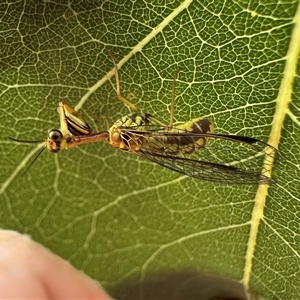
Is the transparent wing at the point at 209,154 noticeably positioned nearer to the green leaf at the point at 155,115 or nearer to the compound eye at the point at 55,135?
the green leaf at the point at 155,115

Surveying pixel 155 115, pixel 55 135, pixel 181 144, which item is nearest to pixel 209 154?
pixel 181 144

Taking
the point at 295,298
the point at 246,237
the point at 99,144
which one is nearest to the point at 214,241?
the point at 246,237

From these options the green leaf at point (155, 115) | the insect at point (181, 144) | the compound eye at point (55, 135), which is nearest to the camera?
the green leaf at point (155, 115)

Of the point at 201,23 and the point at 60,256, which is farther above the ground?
the point at 201,23

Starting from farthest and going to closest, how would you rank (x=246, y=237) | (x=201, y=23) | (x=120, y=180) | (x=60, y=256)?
(x=60, y=256) → (x=120, y=180) → (x=246, y=237) → (x=201, y=23)

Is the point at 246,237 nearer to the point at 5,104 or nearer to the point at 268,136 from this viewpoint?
the point at 268,136

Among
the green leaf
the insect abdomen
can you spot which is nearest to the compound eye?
the green leaf

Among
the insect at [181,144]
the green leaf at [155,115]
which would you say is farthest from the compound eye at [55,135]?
the green leaf at [155,115]

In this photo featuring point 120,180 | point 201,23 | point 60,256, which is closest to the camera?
point 201,23
